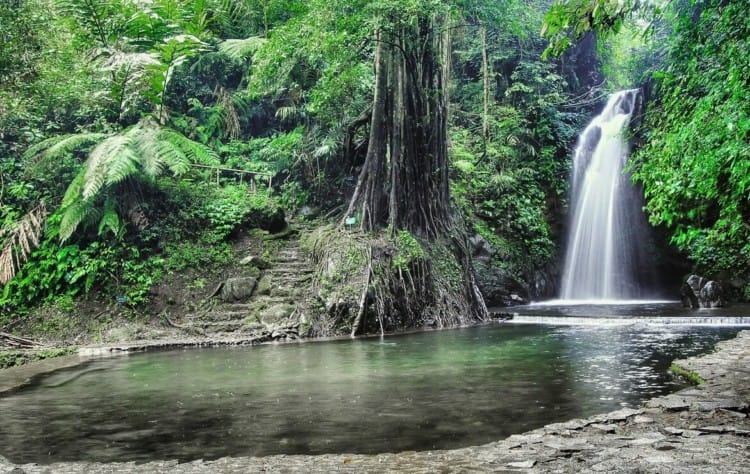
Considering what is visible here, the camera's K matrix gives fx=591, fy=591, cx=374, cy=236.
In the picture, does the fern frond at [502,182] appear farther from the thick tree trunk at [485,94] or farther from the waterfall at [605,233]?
the waterfall at [605,233]

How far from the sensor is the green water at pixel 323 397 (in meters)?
4.27

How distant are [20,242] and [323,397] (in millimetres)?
8800

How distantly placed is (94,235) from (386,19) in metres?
7.69

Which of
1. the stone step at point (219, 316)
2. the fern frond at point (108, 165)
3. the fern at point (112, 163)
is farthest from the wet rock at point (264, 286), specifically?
the fern frond at point (108, 165)

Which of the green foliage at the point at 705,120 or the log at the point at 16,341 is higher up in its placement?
the green foliage at the point at 705,120

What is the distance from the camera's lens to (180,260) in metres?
12.9

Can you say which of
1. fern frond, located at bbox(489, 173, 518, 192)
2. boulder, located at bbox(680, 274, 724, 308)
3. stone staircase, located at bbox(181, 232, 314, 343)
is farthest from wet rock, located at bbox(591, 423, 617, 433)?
fern frond, located at bbox(489, 173, 518, 192)

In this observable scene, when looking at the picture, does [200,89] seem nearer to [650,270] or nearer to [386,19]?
[386,19]

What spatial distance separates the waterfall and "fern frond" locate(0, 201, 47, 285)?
16.0 m

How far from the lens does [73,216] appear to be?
11.6 metres

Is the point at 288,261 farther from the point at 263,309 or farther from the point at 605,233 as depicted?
the point at 605,233

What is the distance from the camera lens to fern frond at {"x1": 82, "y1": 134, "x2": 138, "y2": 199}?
11.4 m

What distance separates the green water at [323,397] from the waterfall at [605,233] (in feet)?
34.9

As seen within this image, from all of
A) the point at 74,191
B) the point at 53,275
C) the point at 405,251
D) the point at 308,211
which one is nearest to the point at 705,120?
the point at 405,251
